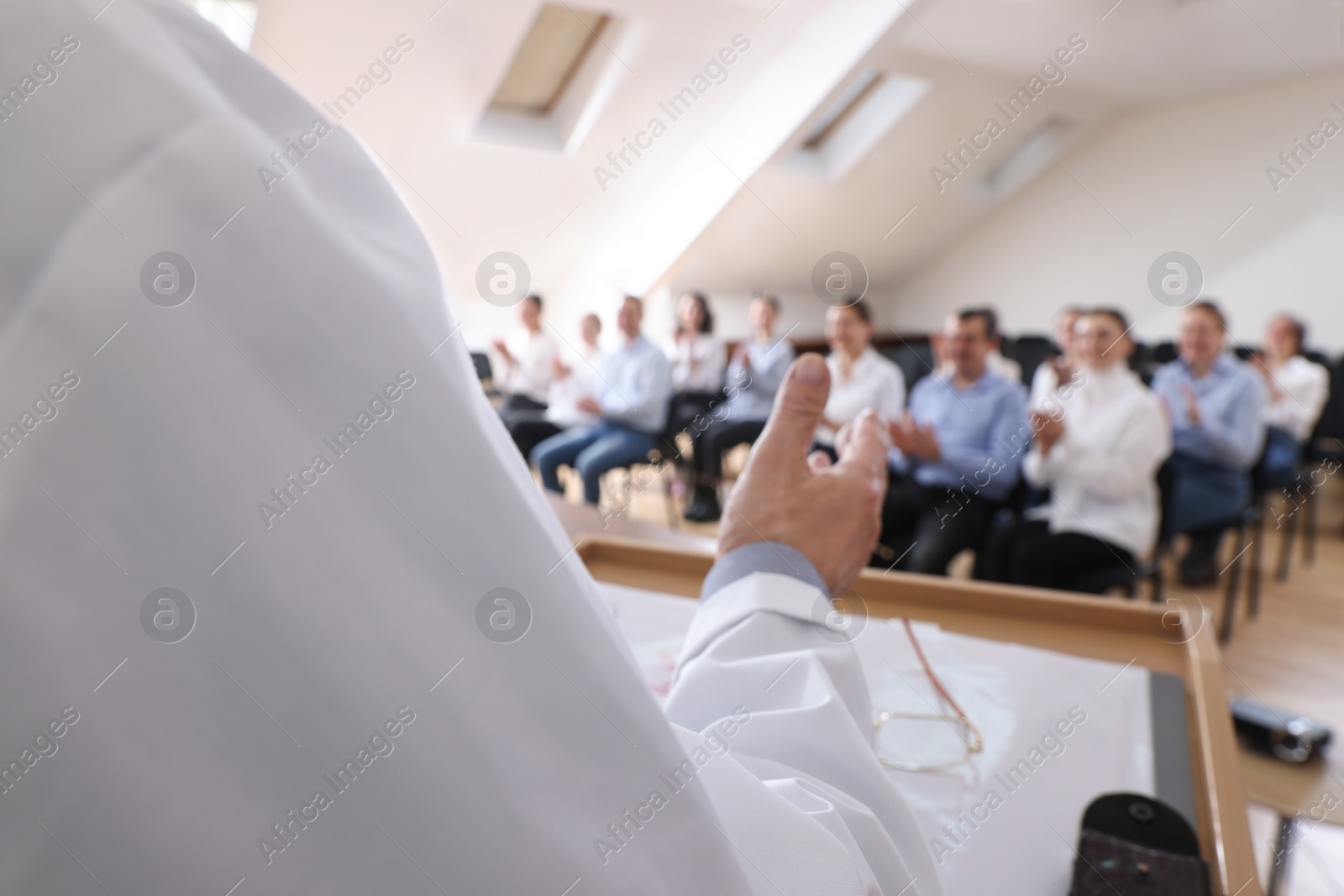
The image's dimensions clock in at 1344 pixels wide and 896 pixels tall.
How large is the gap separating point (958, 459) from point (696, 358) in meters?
1.97

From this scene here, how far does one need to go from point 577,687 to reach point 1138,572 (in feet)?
6.88

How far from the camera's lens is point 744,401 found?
3791 mm

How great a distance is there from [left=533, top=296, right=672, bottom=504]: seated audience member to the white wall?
381cm

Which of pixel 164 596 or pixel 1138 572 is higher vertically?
pixel 1138 572

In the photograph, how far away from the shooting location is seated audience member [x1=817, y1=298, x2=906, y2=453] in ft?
9.27


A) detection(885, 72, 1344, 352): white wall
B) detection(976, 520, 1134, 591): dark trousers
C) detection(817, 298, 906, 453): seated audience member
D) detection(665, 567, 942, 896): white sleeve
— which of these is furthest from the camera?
detection(885, 72, 1344, 352): white wall

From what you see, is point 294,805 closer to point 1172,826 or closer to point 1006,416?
point 1172,826

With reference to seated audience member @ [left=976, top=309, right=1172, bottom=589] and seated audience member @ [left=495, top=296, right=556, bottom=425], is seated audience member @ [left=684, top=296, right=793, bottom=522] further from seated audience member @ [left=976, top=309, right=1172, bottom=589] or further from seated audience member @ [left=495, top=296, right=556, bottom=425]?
seated audience member @ [left=976, top=309, right=1172, bottom=589]

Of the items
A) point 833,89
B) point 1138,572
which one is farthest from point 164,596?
point 833,89

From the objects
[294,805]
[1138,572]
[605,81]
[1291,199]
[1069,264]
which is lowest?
[294,805]

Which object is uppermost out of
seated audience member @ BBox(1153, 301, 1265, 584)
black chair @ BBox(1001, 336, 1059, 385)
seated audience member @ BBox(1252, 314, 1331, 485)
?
seated audience member @ BBox(1252, 314, 1331, 485)

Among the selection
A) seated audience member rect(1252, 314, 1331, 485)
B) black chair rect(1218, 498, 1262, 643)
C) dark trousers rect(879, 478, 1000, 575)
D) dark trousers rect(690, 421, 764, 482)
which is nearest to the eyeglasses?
dark trousers rect(879, 478, 1000, 575)

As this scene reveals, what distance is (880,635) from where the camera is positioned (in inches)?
31.3

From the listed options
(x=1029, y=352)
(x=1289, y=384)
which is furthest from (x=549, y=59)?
(x=1289, y=384)
